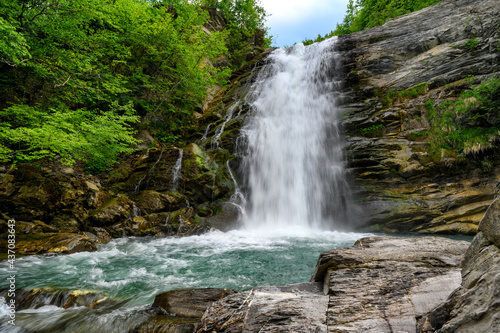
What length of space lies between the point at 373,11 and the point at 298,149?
18761 mm

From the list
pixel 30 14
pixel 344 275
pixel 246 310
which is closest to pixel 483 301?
pixel 344 275

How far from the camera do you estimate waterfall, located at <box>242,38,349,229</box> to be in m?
10.6

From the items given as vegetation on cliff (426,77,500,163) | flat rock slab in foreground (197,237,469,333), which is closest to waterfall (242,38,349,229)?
vegetation on cliff (426,77,500,163)

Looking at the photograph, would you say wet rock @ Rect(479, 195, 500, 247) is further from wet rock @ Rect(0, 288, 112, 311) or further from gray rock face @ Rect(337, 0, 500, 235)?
gray rock face @ Rect(337, 0, 500, 235)

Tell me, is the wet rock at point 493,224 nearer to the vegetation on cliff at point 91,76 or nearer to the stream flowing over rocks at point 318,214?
the stream flowing over rocks at point 318,214

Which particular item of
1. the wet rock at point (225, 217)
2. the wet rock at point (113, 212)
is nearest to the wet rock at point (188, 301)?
the wet rock at point (225, 217)

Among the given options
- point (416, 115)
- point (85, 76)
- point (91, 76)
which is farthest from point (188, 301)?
point (416, 115)

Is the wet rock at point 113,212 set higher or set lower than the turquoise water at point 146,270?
higher

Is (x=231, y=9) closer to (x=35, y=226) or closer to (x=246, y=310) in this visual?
(x=35, y=226)

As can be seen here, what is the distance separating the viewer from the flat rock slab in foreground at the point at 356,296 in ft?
6.49

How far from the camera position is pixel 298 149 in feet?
41.3

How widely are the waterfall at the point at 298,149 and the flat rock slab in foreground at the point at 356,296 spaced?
728 centimetres

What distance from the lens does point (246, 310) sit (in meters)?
2.40

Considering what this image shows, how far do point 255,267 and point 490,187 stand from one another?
30.0 ft
